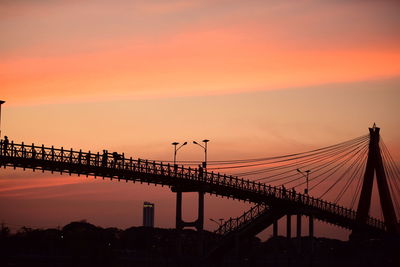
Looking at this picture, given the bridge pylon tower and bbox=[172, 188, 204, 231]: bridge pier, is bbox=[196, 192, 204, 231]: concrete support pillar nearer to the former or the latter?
bbox=[172, 188, 204, 231]: bridge pier

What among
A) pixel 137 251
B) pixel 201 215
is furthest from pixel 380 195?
pixel 137 251

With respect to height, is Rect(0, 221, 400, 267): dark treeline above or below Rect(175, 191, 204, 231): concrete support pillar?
below

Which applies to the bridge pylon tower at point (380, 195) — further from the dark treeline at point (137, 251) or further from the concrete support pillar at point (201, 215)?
the concrete support pillar at point (201, 215)

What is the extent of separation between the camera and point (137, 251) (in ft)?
368

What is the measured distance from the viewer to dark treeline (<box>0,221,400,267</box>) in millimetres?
96125

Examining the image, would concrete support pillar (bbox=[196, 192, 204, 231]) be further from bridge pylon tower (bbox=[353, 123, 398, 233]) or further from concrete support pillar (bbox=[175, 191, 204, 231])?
bridge pylon tower (bbox=[353, 123, 398, 233])

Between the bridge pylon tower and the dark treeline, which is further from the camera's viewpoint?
the bridge pylon tower

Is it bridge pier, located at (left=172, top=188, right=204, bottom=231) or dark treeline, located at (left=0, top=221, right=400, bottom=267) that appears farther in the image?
bridge pier, located at (left=172, top=188, right=204, bottom=231)

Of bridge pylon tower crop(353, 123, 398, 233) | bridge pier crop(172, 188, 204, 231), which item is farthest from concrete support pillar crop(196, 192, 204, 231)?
bridge pylon tower crop(353, 123, 398, 233)

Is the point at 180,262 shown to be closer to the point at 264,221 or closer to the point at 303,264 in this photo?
the point at 264,221

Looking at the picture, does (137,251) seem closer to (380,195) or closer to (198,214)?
(198,214)

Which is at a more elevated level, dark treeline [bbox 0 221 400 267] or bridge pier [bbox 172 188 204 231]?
bridge pier [bbox 172 188 204 231]

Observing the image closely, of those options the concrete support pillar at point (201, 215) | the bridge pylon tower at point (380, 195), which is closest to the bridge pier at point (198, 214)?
the concrete support pillar at point (201, 215)

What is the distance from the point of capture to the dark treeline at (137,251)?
9612 cm
